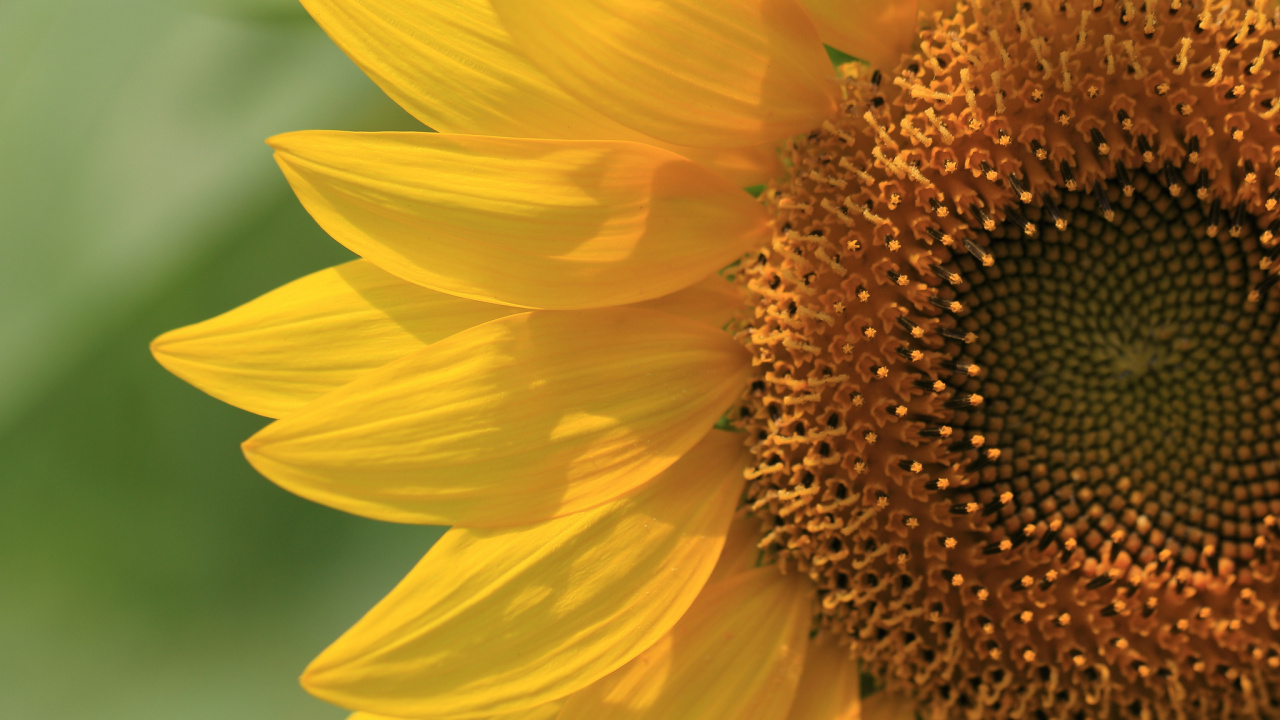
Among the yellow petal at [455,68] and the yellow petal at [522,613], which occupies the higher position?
the yellow petal at [455,68]

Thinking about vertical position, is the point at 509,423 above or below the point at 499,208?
below

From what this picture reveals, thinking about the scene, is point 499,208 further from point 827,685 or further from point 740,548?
point 827,685

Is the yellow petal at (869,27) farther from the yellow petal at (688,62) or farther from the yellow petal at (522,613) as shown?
the yellow petal at (522,613)

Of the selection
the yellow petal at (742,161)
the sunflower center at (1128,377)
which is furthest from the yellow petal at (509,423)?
the sunflower center at (1128,377)

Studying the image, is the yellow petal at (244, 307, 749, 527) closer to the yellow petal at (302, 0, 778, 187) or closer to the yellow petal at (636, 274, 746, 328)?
the yellow petal at (636, 274, 746, 328)

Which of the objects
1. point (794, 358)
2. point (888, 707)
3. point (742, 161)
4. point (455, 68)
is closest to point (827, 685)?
point (888, 707)

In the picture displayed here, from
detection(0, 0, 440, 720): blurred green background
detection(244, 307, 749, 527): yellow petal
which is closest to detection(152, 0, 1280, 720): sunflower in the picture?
detection(244, 307, 749, 527): yellow petal

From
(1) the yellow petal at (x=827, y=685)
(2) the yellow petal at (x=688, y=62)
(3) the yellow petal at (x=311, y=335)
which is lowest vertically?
(1) the yellow petal at (x=827, y=685)
